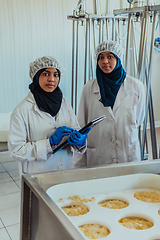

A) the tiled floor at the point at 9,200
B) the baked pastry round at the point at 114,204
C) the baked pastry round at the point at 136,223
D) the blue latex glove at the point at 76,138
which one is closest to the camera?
the baked pastry round at the point at 136,223

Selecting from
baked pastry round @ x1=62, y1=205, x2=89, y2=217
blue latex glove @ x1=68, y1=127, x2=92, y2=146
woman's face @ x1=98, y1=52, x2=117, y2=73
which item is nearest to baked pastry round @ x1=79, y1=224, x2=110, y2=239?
baked pastry round @ x1=62, y1=205, x2=89, y2=217

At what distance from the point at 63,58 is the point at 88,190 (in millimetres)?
3878

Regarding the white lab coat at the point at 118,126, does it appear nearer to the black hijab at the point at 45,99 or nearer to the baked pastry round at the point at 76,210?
the black hijab at the point at 45,99

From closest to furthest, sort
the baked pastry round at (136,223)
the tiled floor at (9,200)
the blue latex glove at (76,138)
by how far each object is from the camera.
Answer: the baked pastry round at (136,223), the blue latex glove at (76,138), the tiled floor at (9,200)

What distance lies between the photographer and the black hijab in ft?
5.50

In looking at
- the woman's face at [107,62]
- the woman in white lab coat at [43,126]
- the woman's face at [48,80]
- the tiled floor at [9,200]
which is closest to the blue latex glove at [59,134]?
the woman in white lab coat at [43,126]

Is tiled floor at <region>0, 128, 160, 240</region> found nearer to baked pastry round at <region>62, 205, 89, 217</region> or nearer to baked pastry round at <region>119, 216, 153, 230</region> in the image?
baked pastry round at <region>62, 205, 89, 217</region>

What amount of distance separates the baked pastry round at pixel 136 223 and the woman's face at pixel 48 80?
3.10 ft

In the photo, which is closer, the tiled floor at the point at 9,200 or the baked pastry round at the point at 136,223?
the baked pastry round at the point at 136,223

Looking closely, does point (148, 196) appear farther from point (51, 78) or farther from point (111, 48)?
point (111, 48)

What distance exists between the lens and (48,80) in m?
1.66

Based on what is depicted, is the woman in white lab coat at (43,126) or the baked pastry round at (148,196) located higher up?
the woman in white lab coat at (43,126)

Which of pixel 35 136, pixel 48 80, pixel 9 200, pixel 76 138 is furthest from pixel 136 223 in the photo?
pixel 9 200

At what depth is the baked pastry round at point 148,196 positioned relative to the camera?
113cm
